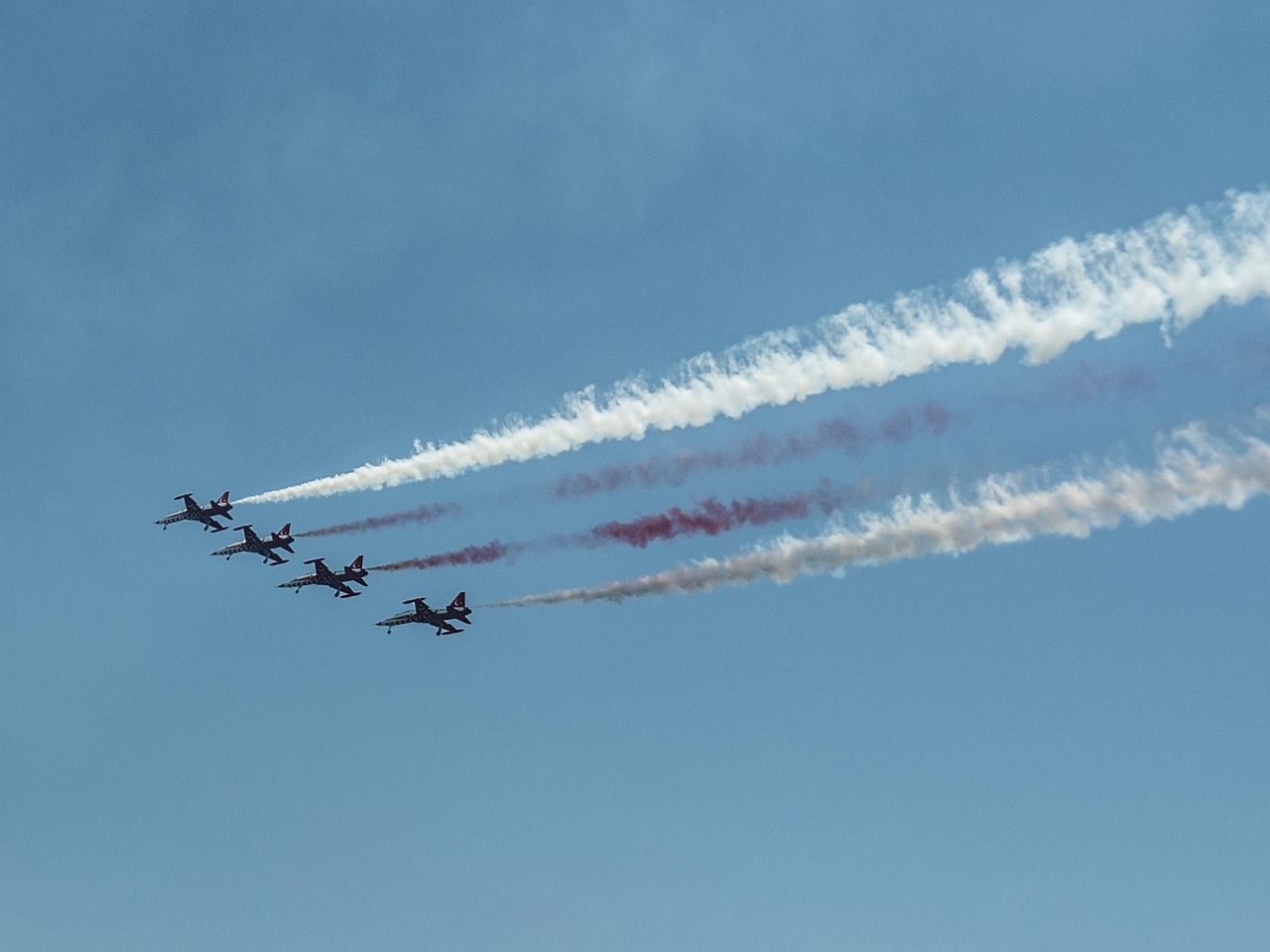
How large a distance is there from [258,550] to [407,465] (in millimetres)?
18470

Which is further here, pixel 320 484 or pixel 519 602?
pixel 320 484

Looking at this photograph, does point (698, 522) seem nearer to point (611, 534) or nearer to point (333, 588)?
point (611, 534)

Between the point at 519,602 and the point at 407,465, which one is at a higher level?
the point at 407,465

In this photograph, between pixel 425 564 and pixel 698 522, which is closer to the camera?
pixel 698 522

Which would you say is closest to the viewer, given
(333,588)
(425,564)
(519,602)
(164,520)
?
(519,602)

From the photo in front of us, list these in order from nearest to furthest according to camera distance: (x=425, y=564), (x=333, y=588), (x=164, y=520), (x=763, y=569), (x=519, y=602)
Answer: (x=763, y=569) < (x=519, y=602) < (x=425, y=564) < (x=333, y=588) < (x=164, y=520)

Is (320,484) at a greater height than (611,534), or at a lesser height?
greater

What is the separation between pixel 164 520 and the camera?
87938 mm

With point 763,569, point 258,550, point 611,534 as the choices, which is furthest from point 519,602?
point 258,550

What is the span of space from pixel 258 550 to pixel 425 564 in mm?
19853

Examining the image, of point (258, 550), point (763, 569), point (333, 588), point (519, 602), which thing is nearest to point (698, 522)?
point (763, 569)

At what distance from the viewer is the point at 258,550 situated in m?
85.0

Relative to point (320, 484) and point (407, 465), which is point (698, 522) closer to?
point (407, 465)

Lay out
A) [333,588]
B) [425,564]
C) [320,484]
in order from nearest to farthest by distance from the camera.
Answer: [425,564]
[320,484]
[333,588]
